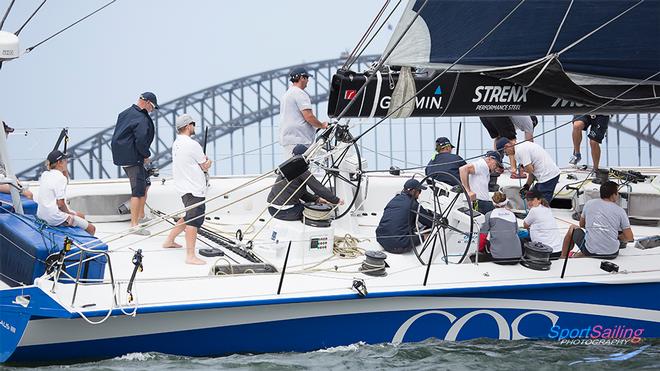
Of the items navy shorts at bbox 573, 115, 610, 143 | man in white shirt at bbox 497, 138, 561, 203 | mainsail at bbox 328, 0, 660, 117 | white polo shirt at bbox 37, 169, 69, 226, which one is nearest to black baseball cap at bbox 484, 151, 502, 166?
man in white shirt at bbox 497, 138, 561, 203

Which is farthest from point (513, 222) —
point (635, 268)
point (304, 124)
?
point (304, 124)

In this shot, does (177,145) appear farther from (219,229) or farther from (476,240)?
(476,240)

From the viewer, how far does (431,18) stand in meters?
6.58

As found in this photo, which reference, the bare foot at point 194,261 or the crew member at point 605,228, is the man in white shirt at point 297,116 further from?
the crew member at point 605,228

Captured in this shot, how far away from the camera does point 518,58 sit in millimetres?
6785

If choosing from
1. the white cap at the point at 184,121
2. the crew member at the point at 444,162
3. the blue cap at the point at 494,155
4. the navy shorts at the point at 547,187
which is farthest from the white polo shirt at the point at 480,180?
the white cap at the point at 184,121

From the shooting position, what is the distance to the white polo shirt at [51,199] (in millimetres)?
6781

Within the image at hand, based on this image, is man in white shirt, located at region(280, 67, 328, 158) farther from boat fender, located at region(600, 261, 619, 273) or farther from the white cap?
boat fender, located at region(600, 261, 619, 273)

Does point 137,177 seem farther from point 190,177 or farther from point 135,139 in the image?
point 190,177

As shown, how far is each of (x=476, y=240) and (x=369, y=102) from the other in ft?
4.97

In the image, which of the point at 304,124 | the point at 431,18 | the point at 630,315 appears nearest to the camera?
the point at 431,18

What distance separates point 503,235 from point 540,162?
1.47 metres

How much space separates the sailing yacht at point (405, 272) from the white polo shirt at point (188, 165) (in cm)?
51

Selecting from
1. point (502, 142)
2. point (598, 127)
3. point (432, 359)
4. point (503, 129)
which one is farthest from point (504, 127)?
point (432, 359)
